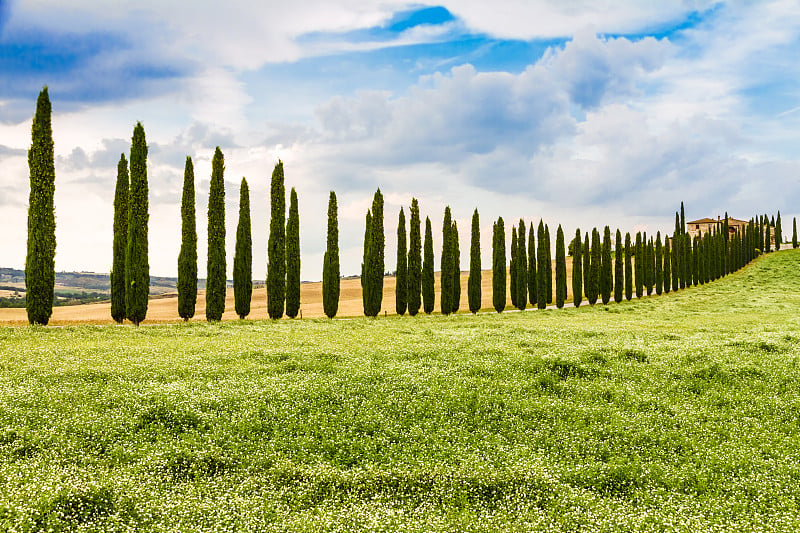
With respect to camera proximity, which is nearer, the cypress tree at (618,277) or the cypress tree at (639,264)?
the cypress tree at (618,277)

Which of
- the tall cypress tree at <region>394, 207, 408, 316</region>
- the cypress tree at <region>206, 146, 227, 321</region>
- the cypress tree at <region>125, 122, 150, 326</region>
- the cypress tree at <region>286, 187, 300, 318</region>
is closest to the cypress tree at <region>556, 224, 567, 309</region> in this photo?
the tall cypress tree at <region>394, 207, 408, 316</region>

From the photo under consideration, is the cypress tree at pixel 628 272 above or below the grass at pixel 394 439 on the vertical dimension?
above

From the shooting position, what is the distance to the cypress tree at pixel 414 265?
142ft

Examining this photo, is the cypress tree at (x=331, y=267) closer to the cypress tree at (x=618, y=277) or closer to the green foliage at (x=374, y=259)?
the green foliage at (x=374, y=259)

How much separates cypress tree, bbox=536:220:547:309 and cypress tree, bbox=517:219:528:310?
131 centimetres

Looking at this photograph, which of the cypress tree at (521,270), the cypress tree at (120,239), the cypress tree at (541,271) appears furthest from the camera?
the cypress tree at (541,271)

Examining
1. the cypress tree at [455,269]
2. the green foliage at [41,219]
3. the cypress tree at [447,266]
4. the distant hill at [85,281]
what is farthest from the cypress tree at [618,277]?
the distant hill at [85,281]

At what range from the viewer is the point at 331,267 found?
40.1 m

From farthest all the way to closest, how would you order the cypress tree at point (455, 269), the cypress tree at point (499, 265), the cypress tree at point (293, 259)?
the cypress tree at point (499, 265), the cypress tree at point (455, 269), the cypress tree at point (293, 259)

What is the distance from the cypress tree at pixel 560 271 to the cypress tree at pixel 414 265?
A: 54.9 ft

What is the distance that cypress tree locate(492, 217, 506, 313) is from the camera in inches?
1902

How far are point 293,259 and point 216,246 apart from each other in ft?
19.5

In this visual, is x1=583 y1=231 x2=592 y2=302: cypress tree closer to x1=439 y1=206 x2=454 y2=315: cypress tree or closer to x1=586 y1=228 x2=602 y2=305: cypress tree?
x1=586 y1=228 x2=602 y2=305: cypress tree

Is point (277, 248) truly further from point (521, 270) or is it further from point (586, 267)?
point (586, 267)
